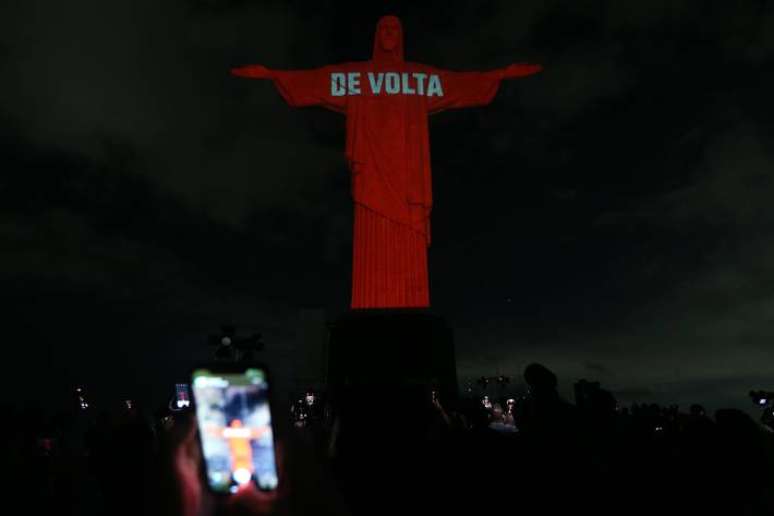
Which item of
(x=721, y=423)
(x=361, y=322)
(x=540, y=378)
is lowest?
(x=721, y=423)

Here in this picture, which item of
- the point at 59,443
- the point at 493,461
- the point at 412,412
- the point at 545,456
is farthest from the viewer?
the point at 59,443

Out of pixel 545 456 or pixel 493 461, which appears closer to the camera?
pixel 545 456

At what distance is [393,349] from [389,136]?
5.78 metres

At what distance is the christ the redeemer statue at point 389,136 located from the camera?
13328 millimetres

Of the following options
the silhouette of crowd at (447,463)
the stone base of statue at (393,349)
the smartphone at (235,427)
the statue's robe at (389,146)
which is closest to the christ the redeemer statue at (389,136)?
the statue's robe at (389,146)

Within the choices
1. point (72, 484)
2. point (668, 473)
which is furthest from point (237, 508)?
point (72, 484)

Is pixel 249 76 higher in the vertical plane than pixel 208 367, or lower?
higher

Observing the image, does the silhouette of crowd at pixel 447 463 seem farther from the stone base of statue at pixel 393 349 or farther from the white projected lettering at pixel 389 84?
the white projected lettering at pixel 389 84

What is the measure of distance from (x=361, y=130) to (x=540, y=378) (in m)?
10.8

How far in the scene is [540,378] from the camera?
3.92 m

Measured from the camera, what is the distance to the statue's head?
→ 1445 cm

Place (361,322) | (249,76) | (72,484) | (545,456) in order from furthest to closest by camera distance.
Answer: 1. (249,76)
2. (361,322)
3. (72,484)
4. (545,456)

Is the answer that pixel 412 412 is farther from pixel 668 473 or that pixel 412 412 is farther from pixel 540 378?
pixel 668 473

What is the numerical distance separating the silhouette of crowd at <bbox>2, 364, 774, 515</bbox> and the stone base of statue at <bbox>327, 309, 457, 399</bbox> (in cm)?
449
